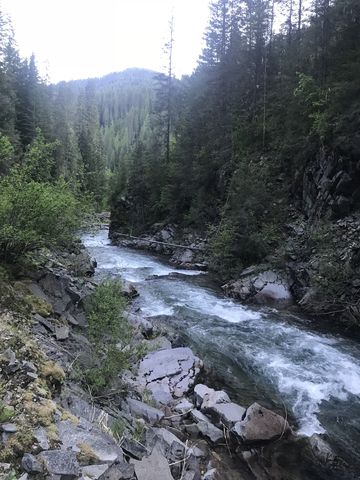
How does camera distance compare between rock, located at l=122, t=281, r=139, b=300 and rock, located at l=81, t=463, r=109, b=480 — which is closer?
rock, located at l=81, t=463, r=109, b=480

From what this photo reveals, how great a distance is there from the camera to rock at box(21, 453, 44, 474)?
4.09 meters

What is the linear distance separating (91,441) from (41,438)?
27.0 inches

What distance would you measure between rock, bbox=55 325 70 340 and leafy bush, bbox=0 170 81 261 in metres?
2.16

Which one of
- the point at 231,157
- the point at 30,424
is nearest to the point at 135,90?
the point at 231,157

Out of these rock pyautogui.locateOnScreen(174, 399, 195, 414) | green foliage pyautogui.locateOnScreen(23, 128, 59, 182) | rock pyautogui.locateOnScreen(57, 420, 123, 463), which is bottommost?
rock pyautogui.locateOnScreen(174, 399, 195, 414)

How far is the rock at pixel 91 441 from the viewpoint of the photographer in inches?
188

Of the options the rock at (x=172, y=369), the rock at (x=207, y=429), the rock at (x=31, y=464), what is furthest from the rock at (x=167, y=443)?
the rock at (x=31, y=464)

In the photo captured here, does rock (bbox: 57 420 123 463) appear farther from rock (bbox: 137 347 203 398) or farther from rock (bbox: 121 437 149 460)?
rock (bbox: 137 347 203 398)

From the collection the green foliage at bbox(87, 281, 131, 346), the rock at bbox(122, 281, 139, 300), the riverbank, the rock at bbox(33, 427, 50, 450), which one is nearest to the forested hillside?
the riverbank

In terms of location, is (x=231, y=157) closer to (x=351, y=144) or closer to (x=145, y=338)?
(x=351, y=144)

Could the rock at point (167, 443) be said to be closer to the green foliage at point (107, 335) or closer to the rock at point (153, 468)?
the rock at point (153, 468)

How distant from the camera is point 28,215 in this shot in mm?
9250

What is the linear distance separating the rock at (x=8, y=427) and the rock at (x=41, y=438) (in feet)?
0.82

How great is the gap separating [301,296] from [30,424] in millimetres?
13358
